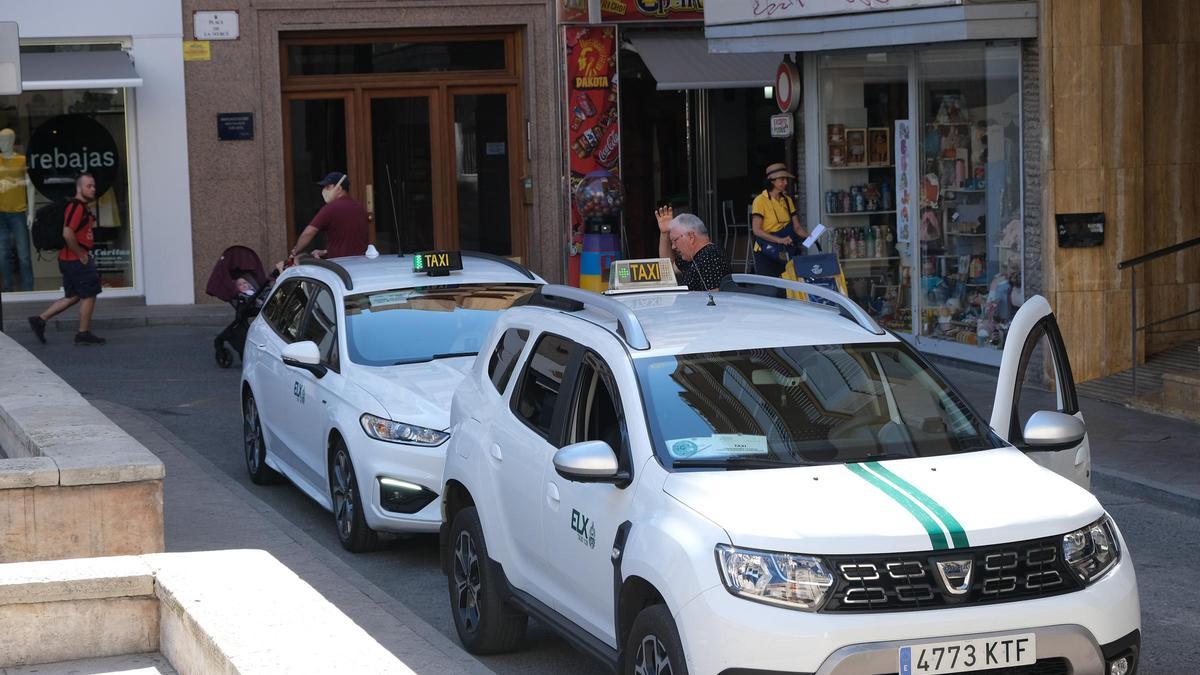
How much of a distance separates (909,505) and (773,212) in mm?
11284

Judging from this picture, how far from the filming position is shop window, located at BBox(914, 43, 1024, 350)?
15.3 meters

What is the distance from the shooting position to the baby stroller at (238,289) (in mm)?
16641

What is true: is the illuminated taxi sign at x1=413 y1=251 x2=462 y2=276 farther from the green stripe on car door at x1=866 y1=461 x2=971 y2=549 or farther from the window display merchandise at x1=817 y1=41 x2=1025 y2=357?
the window display merchandise at x1=817 y1=41 x2=1025 y2=357

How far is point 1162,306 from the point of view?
1506cm

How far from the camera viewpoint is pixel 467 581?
24.0 ft

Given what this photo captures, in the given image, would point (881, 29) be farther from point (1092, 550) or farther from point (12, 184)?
point (12, 184)

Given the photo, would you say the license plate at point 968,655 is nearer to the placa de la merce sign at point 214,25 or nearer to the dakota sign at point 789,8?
the dakota sign at point 789,8

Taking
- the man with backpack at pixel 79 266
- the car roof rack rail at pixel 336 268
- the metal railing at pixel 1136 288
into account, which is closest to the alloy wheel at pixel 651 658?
the car roof rack rail at pixel 336 268

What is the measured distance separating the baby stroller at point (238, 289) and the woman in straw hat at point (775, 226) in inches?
196

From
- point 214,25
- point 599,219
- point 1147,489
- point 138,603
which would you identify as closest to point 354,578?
point 138,603

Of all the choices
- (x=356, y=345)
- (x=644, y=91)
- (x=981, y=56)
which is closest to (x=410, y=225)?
(x=644, y=91)

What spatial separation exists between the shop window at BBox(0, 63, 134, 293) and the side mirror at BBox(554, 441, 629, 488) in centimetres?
1754

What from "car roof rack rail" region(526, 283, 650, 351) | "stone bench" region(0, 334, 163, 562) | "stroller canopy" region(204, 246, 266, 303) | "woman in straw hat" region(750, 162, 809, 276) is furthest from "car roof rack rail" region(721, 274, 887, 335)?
"stroller canopy" region(204, 246, 266, 303)

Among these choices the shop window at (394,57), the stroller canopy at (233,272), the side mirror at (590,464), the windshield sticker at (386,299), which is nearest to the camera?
the side mirror at (590,464)
